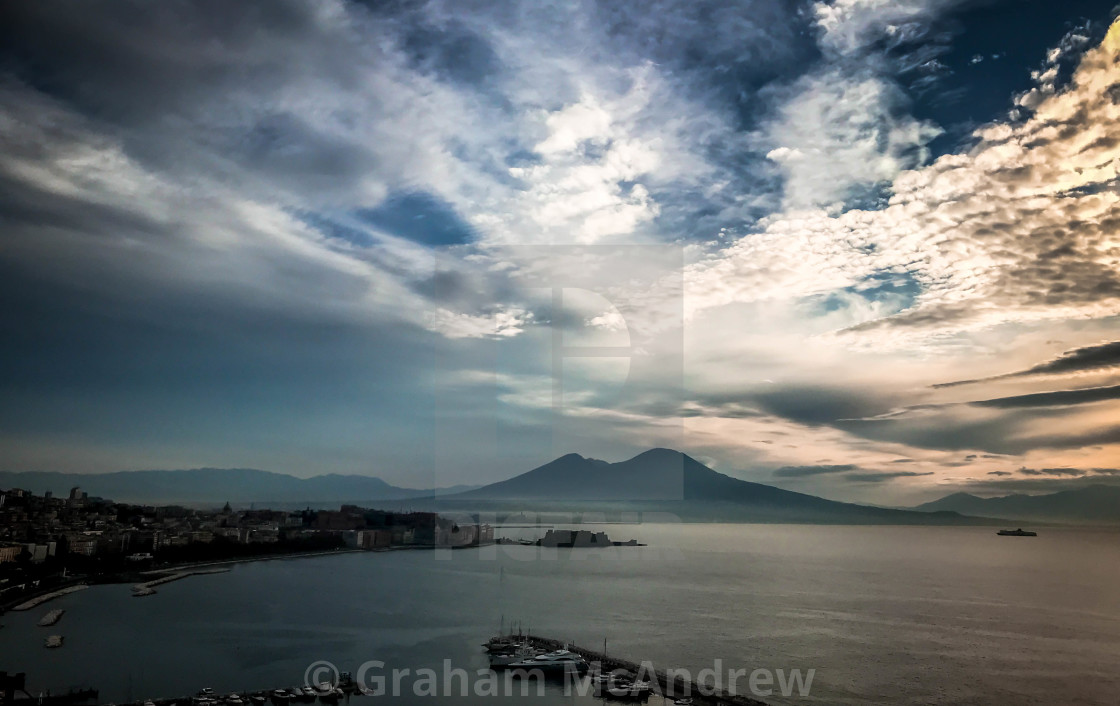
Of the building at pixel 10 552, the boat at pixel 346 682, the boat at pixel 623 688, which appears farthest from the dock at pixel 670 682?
the building at pixel 10 552

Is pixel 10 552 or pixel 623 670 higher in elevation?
pixel 10 552

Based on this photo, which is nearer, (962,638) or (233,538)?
(962,638)

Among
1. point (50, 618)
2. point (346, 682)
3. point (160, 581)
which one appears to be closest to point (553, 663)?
point (346, 682)

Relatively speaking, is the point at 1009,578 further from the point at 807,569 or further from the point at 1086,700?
the point at 1086,700

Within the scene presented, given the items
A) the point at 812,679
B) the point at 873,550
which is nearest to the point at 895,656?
the point at 812,679

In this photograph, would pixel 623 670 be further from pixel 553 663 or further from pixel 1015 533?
Result: pixel 1015 533
